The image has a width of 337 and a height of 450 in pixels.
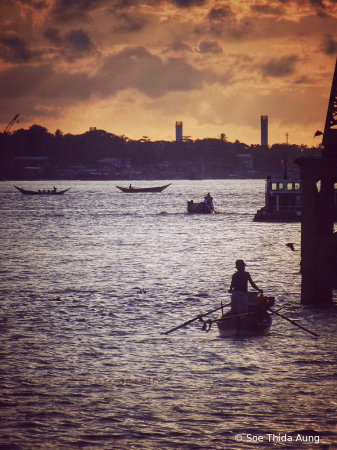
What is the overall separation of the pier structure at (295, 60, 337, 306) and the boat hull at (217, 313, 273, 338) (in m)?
3.57

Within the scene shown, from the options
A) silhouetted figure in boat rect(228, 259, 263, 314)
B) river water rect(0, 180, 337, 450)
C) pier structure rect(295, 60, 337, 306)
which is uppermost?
pier structure rect(295, 60, 337, 306)

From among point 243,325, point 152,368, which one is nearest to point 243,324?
point 243,325

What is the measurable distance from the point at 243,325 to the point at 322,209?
5599mm

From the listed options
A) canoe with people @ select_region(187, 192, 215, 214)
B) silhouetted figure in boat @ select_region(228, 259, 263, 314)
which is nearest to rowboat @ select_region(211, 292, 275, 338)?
silhouetted figure in boat @ select_region(228, 259, 263, 314)

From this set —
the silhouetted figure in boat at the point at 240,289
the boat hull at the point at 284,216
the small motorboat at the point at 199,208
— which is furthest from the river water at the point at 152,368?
the small motorboat at the point at 199,208

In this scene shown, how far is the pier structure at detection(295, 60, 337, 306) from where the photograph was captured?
23.9 meters

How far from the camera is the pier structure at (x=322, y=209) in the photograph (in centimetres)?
2391

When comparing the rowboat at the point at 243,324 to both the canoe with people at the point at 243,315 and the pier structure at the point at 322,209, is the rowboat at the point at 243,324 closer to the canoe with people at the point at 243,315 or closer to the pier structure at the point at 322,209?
the canoe with people at the point at 243,315

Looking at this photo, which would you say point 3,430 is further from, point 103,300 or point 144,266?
point 144,266

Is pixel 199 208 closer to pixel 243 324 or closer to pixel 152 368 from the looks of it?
A: pixel 243 324

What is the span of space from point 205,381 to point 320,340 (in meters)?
5.66

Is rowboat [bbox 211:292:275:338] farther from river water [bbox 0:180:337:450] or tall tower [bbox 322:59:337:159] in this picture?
tall tower [bbox 322:59:337:159]

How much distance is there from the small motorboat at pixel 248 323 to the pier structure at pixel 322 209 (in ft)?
10.8

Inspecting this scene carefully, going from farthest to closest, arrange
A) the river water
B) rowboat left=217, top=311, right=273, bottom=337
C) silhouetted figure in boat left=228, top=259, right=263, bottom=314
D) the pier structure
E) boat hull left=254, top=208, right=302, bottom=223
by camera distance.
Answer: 1. boat hull left=254, top=208, right=302, bottom=223
2. the pier structure
3. rowboat left=217, top=311, right=273, bottom=337
4. silhouetted figure in boat left=228, top=259, right=263, bottom=314
5. the river water
